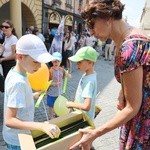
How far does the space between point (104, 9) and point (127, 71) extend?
1.37 feet

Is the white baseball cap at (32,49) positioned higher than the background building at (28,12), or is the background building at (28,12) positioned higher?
the background building at (28,12)

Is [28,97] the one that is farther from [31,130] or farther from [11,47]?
[11,47]

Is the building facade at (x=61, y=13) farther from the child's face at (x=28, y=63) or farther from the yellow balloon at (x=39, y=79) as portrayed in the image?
the child's face at (x=28, y=63)

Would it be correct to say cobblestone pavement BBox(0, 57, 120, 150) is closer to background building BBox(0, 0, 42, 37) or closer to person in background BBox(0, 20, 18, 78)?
person in background BBox(0, 20, 18, 78)

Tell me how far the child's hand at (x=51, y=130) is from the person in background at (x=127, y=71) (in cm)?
13

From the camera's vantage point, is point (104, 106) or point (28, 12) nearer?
point (104, 106)

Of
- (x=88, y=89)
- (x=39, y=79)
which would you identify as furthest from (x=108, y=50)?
(x=88, y=89)

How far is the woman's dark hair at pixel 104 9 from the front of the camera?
5.24ft

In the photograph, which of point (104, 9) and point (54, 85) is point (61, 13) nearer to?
point (54, 85)

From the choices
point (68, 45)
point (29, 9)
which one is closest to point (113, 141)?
point (68, 45)

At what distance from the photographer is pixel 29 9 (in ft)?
54.0

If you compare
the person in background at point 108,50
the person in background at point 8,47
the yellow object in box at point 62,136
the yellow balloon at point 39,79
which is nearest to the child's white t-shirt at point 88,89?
the yellow balloon at point 39,79

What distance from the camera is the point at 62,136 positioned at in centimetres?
154

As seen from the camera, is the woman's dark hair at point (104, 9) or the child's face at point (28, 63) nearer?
the woman's dark hair at point (104, 9)
